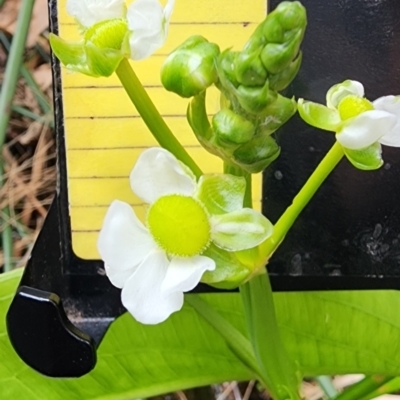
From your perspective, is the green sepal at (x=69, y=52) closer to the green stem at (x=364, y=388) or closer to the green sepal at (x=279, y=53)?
the green sepal at (x=279, y=53)

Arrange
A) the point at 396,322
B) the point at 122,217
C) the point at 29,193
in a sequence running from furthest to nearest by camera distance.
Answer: the point at 29,193 < the point at 396,322 < the point at 122,217

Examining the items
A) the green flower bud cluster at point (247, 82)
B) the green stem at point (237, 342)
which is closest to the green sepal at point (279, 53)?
the green flower bud cluster at point (247, 82)

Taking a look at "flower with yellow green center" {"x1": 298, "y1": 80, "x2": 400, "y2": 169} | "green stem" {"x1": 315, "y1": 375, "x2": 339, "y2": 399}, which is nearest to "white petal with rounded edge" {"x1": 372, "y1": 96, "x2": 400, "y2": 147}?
"flower with yellow green center" {"x1": 298, "y1": 80, "x2": 400, "y2": 169}

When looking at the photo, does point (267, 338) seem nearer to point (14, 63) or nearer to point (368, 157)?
point (368, 157)

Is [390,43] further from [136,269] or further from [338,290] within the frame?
[136,269]

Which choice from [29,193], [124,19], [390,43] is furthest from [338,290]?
[29,193]

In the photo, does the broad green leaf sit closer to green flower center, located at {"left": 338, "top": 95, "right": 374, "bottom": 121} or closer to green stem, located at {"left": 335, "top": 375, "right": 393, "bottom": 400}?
green stem, located at {"left": 335, "top": 375, "right": 393, "bottom": 400}

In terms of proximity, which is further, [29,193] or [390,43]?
[29,193]
